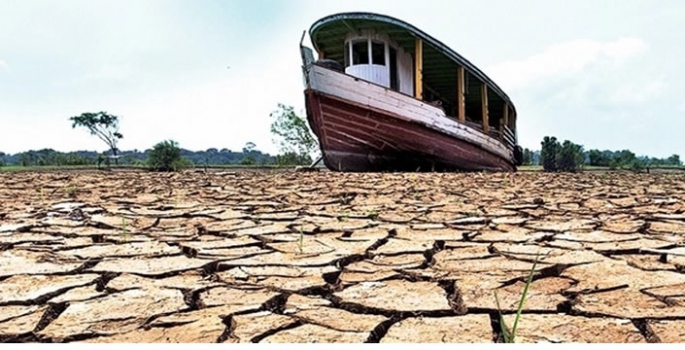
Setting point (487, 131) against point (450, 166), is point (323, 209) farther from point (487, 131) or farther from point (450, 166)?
point (487, 131)

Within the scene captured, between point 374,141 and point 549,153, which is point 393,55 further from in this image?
point 549,153

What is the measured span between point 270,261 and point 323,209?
1.63 meters

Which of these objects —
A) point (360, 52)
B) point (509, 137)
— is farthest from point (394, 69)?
point (509, 137)

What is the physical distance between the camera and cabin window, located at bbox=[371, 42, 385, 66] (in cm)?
1001

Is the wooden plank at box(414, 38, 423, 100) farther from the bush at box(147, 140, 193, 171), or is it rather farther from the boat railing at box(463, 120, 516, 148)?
the bush at box(147, 140, 193, 171)

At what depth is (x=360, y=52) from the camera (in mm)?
10266

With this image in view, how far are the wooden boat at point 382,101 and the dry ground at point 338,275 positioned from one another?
576 centimetres

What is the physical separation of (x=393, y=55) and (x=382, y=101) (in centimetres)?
178

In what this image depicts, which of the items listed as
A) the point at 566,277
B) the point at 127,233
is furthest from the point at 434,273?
the point at 127,233

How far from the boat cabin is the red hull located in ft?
2.41

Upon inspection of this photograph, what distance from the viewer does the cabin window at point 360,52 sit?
33.0 feet

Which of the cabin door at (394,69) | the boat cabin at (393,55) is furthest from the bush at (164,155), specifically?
the cabin door at (394,69)

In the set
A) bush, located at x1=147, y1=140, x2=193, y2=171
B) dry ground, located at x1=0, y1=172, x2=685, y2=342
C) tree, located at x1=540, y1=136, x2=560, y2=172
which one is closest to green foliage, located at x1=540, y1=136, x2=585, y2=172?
tree, located at x1=540, y1=136, x2=560, y2=172
